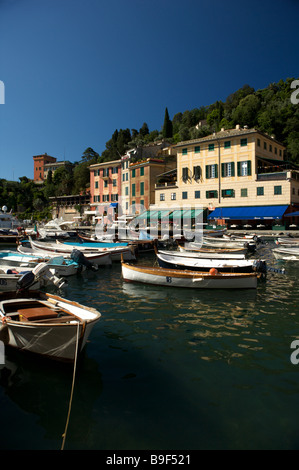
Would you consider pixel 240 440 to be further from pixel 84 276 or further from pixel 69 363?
pixel 84 276

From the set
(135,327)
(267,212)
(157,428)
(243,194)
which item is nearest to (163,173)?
(243,194)

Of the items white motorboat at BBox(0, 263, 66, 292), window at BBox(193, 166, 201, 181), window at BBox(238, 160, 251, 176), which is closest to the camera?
white motorboat at BBox(0, 263, 66, 292)

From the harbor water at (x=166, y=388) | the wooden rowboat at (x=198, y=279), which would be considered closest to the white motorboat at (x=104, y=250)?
the wooden rowboat at (x=198, y=279)

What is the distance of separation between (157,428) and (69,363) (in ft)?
8.39

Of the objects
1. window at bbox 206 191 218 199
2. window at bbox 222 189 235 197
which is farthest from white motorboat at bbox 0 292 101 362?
window at bbox 206 191 218 199

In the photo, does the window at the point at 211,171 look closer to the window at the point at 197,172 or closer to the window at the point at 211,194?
the window at the point at 197,172

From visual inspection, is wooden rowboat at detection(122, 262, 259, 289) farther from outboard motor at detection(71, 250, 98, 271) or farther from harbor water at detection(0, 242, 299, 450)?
outboard motor at detection(71, 250, 98, 271)

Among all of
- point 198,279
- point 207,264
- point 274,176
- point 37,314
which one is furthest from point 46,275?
point 274,176

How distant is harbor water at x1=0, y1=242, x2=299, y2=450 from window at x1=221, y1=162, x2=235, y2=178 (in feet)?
118

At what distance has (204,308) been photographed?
37.3ft

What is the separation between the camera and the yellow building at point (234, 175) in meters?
40.0

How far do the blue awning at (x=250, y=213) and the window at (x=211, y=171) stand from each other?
5401 millimetres

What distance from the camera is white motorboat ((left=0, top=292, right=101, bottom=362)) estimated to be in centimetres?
617

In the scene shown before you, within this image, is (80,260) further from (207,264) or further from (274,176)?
(274,176)
